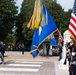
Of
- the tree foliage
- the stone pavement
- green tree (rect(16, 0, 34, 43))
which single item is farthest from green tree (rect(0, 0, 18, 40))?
the stone pavement

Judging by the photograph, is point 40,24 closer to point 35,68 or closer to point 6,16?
point 35,68

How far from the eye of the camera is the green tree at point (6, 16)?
59156 millimetres

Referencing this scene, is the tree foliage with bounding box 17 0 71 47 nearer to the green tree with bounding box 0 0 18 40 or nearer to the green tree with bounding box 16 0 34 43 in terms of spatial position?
the green tree with bounding box 16 0 34 43

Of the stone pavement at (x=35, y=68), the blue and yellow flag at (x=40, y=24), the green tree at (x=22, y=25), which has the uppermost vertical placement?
the green tree at (x=22, y=25)

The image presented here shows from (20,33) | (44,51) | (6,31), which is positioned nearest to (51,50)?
(44,51)

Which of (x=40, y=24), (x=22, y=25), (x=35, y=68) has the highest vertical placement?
(x=22, y=25)

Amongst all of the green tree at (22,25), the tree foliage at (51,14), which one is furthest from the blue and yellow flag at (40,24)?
the green tree at (22,25)

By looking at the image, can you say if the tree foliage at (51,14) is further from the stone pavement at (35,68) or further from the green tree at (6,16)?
the stone pavement at (35,68)

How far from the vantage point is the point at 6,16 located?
59.6 m

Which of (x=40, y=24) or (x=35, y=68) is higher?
(x=40, y=24)

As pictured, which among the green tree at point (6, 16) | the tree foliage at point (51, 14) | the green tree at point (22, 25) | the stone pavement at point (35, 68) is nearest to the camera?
the stone pavement at point (35, 68)

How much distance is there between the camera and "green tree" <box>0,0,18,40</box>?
59156mm

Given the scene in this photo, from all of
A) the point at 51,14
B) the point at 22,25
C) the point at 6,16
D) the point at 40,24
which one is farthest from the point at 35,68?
the point at 22,25

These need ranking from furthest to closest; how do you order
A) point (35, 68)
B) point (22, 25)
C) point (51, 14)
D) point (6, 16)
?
point (22, 25) < point (6, 16) < point (51, 14) < point (35, 68)
